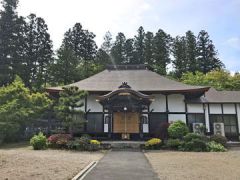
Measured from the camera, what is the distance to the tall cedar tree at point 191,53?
155ft

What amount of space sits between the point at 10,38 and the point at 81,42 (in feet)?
50.6

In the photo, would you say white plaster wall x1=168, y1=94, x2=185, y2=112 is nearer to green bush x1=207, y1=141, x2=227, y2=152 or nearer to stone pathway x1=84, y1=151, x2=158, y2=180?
green bush x1=207, y1=141, x2=227, y2=152

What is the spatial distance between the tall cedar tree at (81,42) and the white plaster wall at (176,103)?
90.8 feet

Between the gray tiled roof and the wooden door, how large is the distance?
2.11 metres

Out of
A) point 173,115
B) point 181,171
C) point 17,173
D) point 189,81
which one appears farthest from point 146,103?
point 189,81

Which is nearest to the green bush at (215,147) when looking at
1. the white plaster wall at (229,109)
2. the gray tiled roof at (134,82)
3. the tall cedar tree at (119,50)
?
the gray tiled roof at (134,82)

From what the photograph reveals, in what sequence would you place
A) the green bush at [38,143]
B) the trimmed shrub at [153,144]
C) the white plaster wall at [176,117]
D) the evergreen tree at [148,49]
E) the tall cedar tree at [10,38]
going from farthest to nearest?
the evergreen tree at [148,49] < the tall cedar tree at [10,38] < the white plaster wall at [176,117] < the trimmed shrub at [153,144] < the green bush at [38,143]

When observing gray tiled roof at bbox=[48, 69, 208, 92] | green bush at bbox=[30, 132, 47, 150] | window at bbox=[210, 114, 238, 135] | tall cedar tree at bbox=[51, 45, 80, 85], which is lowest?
green bush at bbox=[30, 132, 47, 150]

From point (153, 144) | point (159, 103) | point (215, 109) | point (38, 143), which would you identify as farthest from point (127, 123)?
point (38, 143)

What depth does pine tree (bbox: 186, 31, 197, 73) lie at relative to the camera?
47.4m

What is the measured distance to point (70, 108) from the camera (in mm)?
19391

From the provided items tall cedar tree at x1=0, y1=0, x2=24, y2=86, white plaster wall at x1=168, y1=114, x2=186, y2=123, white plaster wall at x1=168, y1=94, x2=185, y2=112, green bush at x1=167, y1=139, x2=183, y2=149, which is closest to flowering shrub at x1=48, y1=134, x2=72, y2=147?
green bush at x1=167, y1=139, x2=183, y2=149

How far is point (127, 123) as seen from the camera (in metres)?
21.4

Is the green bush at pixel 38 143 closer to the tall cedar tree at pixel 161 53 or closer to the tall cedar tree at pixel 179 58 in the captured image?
the tall cedar tree at pixel 161 53
